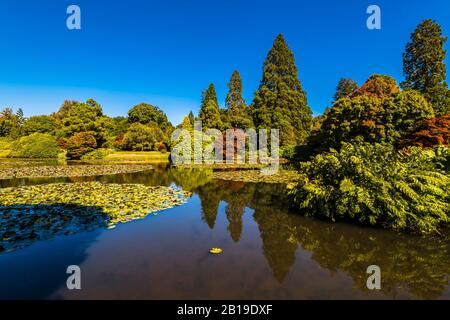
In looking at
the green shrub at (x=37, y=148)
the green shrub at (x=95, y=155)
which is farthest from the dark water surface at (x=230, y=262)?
the green shrub at (x=37, y=148)

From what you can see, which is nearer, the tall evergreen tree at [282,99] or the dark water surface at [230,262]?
the dark water surface at [230,262]

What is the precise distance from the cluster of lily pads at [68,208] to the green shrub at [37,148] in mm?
36008

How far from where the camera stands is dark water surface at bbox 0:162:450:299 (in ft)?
14.2

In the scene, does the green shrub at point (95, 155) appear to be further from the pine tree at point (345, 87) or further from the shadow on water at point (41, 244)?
the pine tree at point (345, 87)

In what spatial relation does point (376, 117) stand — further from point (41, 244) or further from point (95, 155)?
point (95, 155)

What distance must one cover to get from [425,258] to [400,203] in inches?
68.6

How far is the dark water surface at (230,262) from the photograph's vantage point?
4323 millimetres

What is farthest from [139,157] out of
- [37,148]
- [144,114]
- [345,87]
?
[345,87]

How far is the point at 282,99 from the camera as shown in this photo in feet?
135

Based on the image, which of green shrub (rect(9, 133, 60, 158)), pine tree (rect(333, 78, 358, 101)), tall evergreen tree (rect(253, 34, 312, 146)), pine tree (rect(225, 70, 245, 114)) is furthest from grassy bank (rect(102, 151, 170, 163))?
pine tree (rect(333, 78, 358, 101))

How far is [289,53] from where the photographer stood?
4412 centimetres

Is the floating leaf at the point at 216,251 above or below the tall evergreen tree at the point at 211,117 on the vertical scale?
below

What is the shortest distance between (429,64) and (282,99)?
722 inches

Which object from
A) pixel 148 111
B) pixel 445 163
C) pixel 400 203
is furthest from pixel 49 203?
pixel 148 111
